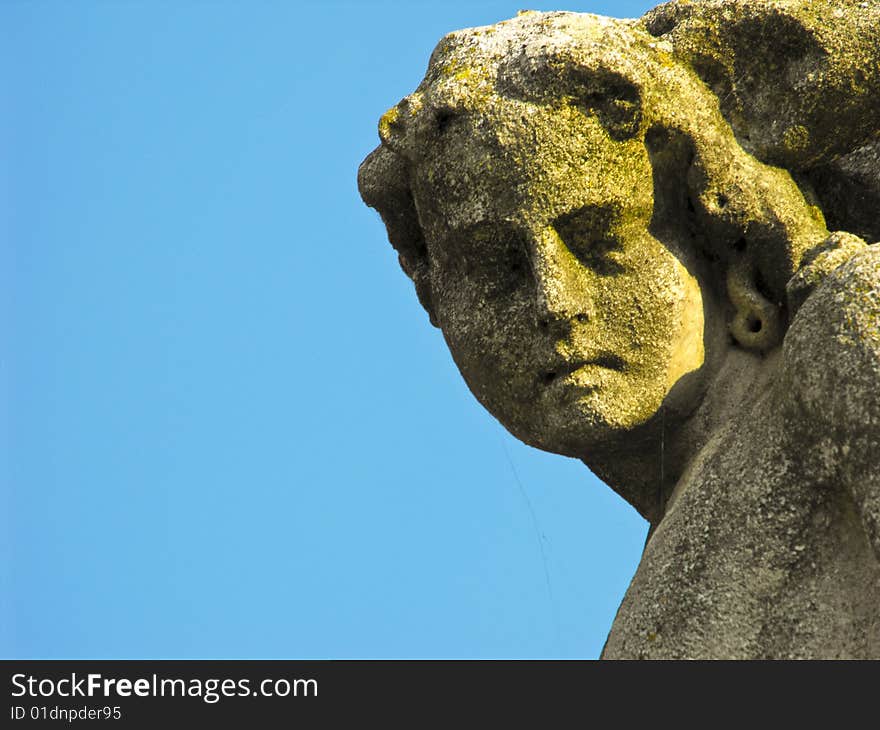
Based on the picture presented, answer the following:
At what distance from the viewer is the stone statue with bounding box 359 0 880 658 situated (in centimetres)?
684

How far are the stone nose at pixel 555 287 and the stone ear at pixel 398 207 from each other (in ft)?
2.80

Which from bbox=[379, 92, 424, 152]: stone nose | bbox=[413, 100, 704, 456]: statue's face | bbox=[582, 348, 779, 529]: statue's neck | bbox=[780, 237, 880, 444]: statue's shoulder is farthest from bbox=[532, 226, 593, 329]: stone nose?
bbox=[780, 237, 880, 444]: statue's shoulder

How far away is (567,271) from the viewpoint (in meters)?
7.04

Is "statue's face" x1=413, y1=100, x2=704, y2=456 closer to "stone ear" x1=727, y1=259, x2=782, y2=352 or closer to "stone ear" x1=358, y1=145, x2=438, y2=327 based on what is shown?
"stone ear" x1=727, y1=259, x2=782, y2=352

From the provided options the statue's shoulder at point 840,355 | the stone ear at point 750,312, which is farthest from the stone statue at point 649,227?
the statue's shoulder at point 840,355

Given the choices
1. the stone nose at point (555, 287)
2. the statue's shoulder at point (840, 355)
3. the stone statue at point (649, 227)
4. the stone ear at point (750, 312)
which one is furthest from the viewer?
the stone ear at point (750, 312)

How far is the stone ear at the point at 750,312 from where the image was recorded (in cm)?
711

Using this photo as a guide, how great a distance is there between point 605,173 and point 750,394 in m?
1.06

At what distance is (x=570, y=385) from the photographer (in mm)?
7043

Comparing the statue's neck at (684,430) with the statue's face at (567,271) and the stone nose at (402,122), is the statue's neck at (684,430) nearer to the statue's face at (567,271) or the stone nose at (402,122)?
the statue's face at (567,271)

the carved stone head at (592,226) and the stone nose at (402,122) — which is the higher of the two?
the stone nose at (402,122)

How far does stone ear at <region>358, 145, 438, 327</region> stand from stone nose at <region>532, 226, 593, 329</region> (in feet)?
2.80

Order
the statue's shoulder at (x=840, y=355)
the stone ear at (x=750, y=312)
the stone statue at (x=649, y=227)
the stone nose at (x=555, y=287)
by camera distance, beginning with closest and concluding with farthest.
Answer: the statue's shoulder at (x=840, y=355) < the stone statue at (x=649, y=227) < the stone nose at (x=555, y=287) < the stone ear at (x=750, y=312)
